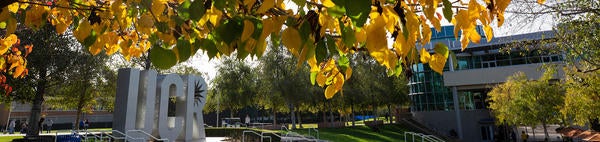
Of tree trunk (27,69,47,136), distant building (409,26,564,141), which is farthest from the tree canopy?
distant building (409,26,564,141)

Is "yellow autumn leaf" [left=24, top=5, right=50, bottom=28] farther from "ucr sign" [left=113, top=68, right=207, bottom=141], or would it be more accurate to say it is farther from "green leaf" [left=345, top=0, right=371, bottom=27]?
"ucr sign" [left=113, top=68, right=207, bottom=141]

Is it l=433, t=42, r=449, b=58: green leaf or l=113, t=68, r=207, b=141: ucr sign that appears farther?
l=113, t=68, r=207, b=141: ucr sign

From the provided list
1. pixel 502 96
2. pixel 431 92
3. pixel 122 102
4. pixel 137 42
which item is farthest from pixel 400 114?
pixel 137 42

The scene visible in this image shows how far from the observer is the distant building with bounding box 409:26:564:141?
32500 millimetres

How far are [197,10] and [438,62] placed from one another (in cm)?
84

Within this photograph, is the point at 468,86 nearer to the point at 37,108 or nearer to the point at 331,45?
the point at 37,108

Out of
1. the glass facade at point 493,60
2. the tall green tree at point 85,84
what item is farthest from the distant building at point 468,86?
the tall green tree at point 85,84

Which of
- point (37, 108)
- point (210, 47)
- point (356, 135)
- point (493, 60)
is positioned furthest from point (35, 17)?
point (493, 60)

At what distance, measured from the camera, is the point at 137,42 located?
296cm

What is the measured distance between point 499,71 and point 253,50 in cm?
3497

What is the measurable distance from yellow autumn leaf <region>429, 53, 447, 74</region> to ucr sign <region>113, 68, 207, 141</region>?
46.7 ft

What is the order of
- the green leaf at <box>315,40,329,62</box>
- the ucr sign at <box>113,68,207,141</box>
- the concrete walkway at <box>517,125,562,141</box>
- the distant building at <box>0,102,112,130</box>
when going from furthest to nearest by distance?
1. the distant building at <box>0,102,112,130</box>
2. the concrete walkway at <box>517,125,562,141</box>
3. the ucr sign at <box>113,68,207,141</box>
4. the green leaf at <box>315,40,329,62</box>

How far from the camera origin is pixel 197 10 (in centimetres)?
113

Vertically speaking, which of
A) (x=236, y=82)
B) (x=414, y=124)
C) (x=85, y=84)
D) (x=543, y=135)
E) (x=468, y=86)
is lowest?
(x=543, y=135)
